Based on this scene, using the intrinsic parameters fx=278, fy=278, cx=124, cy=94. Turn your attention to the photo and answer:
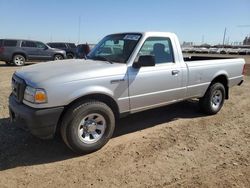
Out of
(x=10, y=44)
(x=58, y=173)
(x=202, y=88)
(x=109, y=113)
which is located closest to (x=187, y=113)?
(x=202, y=88)

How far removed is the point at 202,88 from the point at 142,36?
2001 millimetres

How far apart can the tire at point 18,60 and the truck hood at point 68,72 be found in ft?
48.1

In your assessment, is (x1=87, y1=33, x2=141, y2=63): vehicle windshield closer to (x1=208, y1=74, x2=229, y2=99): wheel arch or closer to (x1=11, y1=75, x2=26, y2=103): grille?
(x1=11, y1=75, x2=26, y2=103): grille

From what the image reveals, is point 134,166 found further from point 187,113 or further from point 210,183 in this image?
point 187,113

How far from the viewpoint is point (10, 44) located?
1816cm

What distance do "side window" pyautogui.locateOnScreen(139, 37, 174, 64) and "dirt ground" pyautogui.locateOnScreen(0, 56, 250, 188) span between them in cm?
139

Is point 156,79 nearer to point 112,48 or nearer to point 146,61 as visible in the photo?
point 146,61

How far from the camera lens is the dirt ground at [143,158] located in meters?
3.61

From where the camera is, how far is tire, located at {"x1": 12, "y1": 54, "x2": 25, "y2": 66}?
18188 millimetres

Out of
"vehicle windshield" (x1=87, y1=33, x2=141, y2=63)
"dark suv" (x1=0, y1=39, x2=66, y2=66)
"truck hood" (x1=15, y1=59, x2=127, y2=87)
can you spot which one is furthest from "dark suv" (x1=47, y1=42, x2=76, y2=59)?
"truck hood" (x1=15, y1=59, x2=127, y2=87)

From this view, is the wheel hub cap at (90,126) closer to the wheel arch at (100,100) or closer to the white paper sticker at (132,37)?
the wheel arch at (100,100)

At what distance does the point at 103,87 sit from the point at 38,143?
1524mm

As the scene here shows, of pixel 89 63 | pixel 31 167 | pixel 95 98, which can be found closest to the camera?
pixel 31 167

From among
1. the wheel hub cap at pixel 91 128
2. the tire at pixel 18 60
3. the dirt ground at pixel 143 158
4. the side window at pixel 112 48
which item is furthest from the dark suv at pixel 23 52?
the wheel hub cap at pixel 91 128
